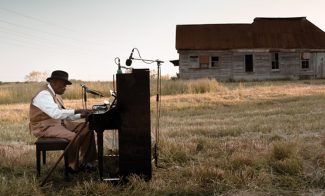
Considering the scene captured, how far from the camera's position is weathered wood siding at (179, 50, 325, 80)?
3316cm

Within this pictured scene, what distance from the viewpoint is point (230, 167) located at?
6.66m

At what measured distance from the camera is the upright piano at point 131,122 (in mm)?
5867

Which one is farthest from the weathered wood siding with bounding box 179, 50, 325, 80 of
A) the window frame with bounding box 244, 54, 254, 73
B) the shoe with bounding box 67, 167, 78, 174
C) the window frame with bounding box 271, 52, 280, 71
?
the shoe with bounding box 67, 167, 78, 174

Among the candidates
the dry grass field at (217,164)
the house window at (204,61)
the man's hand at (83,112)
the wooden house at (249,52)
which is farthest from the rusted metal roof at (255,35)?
the man's hand at (83,112)

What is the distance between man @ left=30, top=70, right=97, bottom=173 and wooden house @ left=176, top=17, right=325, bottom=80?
25.9 meters

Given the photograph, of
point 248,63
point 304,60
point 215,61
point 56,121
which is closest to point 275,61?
point 248,63

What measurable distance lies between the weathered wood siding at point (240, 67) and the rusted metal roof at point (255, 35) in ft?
1.82

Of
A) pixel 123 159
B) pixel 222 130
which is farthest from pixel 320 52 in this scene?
pixel 123 159

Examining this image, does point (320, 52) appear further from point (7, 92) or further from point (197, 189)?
point (197, 189)

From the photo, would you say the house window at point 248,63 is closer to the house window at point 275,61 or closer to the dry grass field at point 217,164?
the house window at point 275,61

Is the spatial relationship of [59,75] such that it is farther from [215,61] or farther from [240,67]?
[240,67]

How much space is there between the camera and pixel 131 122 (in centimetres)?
598

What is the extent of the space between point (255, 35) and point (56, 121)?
28.6m

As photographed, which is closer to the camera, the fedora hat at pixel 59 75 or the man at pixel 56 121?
the man at pixel 56 121
